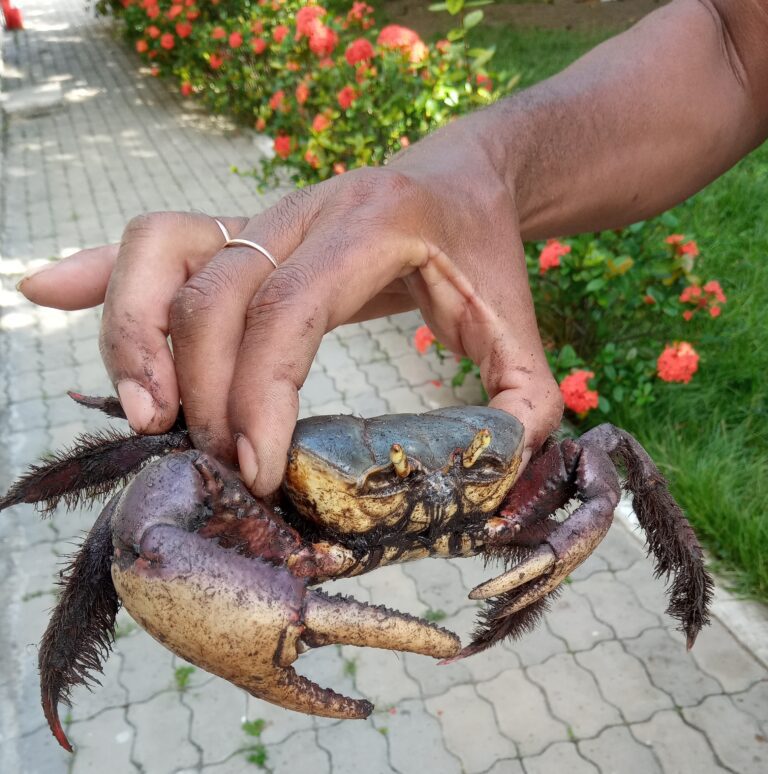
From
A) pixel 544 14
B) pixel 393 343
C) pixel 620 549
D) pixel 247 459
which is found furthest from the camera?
pixel 544 14

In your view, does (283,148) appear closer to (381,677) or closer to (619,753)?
(381,677)

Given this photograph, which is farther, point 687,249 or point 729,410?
point 729,410

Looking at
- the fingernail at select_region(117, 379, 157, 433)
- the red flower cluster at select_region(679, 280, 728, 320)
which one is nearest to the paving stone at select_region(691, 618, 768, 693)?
the red flower cluster at select_region(679, 280, 728, 320)

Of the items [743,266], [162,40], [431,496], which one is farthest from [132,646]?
[162,40]

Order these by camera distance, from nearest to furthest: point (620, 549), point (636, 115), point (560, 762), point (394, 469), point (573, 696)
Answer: point (394, 469)
point (636, 115)
point (560, 762)
point (573, 696)
point (620, 549)

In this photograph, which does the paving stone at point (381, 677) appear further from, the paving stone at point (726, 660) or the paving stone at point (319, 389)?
the paving stone at point (319, 389)

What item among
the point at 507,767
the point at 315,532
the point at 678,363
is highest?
the point at 315,532

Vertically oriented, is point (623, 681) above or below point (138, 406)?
below

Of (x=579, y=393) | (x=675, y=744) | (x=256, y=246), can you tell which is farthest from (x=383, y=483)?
(x=579, y=393)
